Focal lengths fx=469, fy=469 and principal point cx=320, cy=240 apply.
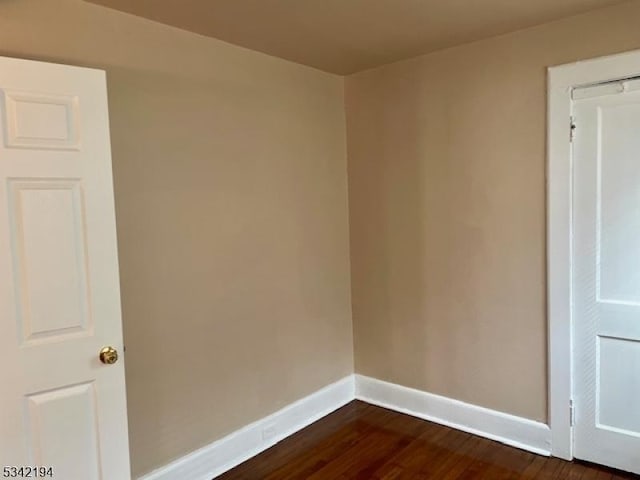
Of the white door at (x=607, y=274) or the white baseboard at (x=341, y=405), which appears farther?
the white baseboard at (x=341, y=405)

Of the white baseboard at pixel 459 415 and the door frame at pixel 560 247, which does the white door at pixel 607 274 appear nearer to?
the door frame at pixel 560 247

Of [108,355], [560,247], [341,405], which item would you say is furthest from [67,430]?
[560,247]

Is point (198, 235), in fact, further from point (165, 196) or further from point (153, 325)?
point (153, 325)

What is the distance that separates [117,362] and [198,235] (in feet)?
2.87

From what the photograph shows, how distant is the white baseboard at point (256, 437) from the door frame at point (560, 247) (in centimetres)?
151

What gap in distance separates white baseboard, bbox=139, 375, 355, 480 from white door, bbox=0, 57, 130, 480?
574 millimetres

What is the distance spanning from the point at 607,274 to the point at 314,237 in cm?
186

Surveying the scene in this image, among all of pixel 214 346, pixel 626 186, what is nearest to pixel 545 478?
pixel 626 186

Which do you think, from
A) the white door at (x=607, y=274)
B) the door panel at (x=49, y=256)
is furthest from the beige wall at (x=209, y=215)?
the white door at (x=607, y=274)

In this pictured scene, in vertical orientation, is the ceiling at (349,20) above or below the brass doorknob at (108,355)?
above

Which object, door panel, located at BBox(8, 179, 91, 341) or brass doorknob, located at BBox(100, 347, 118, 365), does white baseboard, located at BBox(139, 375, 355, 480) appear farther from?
door panel, located at BBox(8, 179, 91, 341)

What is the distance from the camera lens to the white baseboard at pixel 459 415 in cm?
288

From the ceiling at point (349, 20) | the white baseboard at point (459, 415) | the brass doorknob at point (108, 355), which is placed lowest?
the white baseboard at point (459, 415)

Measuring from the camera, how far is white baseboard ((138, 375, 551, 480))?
2.71 meters
